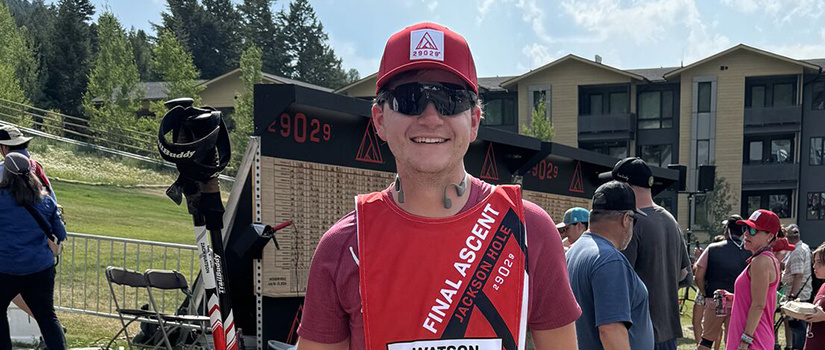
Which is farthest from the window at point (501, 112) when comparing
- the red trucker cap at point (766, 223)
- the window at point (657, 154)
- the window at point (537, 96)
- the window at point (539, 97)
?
the red trucker cap at point (766, 223)

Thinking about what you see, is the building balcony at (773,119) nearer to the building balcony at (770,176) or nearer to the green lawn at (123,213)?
the building balcony at (770,176)

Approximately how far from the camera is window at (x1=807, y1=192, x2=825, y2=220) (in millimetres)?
41031

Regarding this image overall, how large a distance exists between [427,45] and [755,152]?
4454 centimetres

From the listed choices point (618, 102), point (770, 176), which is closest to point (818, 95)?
point (770, 176)

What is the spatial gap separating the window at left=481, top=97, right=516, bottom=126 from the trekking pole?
4196 cm

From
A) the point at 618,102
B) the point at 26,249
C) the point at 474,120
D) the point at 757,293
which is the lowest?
the point at 757,293

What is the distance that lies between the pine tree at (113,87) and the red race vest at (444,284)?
36.1 metres

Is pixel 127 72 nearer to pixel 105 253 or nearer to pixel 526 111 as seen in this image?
pixel 526 111

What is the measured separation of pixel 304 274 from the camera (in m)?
6.74

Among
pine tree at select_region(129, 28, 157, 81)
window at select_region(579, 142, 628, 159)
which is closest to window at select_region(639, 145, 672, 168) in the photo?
window at select_region(579, 142, 628, 159)

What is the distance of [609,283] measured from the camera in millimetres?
3641

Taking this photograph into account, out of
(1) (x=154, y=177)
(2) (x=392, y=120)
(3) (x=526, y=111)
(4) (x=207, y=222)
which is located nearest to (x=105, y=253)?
(4) (x=207, y=222)

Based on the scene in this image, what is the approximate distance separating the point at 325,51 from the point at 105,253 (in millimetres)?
63546

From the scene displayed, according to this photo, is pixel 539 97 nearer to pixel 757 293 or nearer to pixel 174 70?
pixel 174 70
